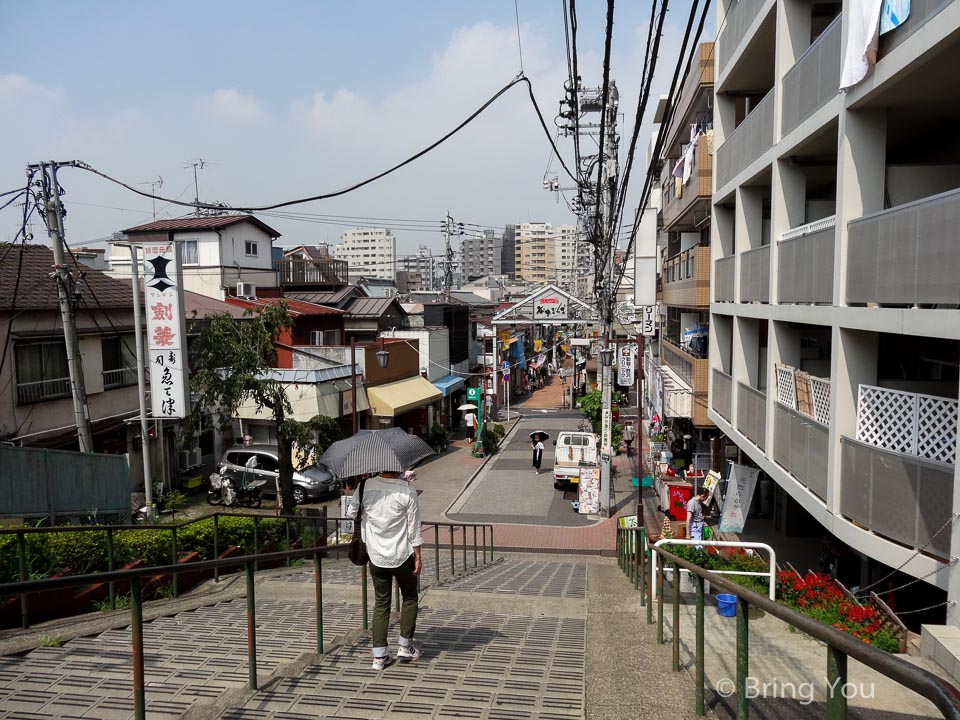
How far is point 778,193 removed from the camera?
12.0 m

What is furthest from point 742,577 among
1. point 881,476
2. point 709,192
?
point 709,192

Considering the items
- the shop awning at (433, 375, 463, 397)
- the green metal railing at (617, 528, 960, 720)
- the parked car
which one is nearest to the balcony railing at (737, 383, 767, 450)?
the green metal railing at (617, 528, 960, 720)

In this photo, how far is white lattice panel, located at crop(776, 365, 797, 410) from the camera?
11328 millimetres

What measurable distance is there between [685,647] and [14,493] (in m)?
10.6

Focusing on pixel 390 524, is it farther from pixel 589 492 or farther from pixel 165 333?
pixel 589 492

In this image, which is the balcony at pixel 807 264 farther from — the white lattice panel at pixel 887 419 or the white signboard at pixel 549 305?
the white signboard at pixel 549 305

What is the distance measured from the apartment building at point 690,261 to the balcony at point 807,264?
6.11m

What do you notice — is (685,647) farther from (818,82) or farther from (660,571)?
(818,82)

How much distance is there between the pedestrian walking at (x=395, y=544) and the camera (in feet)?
17.5

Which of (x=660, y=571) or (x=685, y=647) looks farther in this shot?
(x=660, y=571)

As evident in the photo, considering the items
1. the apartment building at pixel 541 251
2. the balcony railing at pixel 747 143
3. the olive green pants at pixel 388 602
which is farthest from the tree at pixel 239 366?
the apartment building at pixel 541 251

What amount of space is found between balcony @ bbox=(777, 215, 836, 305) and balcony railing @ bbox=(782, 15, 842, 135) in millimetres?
1583

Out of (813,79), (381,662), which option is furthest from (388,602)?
(813,79)

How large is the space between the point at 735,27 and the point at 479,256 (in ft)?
535
